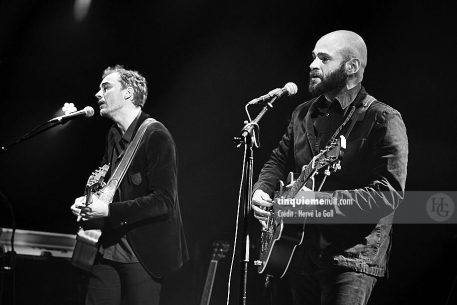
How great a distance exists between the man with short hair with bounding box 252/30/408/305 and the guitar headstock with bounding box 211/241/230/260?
4.62 feet

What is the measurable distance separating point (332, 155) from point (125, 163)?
149 centimetres

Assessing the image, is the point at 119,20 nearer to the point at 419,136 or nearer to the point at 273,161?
the point at 273,161

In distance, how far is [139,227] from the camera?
3.46 m

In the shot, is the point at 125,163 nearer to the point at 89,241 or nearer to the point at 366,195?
the point at 89,241

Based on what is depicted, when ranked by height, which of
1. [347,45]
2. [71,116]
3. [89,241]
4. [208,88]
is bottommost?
[89,241]

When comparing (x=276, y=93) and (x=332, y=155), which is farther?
(x=276, y=93)

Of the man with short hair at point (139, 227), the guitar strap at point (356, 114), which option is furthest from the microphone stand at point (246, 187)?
the man with short hair at point (139, 227)

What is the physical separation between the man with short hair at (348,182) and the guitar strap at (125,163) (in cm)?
93

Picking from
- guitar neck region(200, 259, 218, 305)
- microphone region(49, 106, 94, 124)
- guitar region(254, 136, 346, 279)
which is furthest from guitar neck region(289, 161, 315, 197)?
guitar neck region(200, 259, 218, 305)

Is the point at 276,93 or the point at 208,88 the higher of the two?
the point at 208,88

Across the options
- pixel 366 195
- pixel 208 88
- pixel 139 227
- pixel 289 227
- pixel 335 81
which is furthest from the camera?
pixel 208 88

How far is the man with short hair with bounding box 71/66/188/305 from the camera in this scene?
3359 mm

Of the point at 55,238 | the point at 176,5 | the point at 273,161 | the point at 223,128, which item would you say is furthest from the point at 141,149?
the point at 176,5

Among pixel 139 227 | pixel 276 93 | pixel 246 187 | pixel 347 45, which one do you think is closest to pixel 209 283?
→ pixel 139 227
